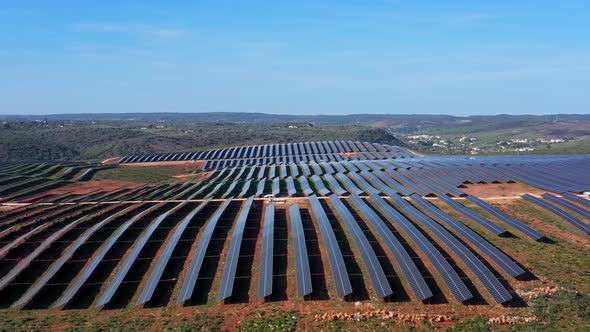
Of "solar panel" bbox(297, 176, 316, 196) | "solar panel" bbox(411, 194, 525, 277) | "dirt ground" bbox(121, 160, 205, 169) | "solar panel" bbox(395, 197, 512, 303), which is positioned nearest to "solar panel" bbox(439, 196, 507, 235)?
"solar panel" bbox(411, 194, 525, 277)

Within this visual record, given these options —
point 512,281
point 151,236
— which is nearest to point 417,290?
point 512,281

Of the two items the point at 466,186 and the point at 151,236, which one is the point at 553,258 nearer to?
the point at 466,186

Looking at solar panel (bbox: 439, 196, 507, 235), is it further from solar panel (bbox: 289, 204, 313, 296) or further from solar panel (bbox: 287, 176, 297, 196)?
solar panel (bbox: 287, 176, 297, 196)

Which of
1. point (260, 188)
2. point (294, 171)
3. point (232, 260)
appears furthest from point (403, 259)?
point (294, 171)

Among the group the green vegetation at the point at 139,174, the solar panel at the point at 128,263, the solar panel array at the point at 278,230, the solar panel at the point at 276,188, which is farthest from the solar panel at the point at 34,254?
the green vegetation at the point at 139,174

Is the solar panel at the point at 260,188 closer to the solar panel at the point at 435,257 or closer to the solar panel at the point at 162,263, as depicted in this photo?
the solar panel at the point at 162,263
